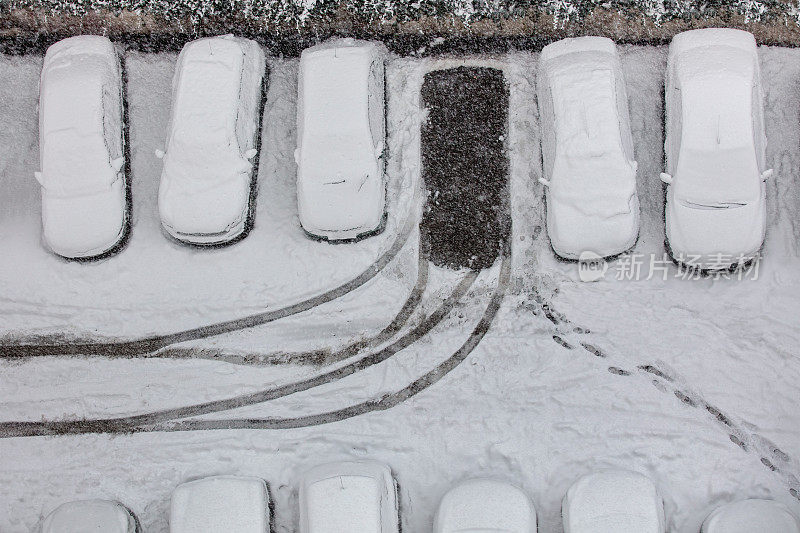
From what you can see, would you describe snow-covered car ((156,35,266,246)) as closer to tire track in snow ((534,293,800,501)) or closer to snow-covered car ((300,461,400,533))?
snow-covered car ((300,461,400,533))

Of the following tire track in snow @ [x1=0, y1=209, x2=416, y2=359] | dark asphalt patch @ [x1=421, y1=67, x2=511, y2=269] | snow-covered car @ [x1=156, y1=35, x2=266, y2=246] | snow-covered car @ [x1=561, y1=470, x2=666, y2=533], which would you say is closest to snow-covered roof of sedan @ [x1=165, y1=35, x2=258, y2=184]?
snow-covered car @ [x1=156, y1=35, x2=266, y2=246]

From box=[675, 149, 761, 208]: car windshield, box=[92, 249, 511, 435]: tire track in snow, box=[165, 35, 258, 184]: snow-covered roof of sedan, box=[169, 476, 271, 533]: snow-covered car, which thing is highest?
box=[165, 35, 258, 184]: snow-covered roof of sedan

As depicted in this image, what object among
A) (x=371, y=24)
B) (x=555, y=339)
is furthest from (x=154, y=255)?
(x=555, y=339)

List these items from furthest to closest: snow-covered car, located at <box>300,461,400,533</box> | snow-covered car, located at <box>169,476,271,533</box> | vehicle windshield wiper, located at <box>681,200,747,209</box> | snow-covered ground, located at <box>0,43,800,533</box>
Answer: snow-covered ground, located at <box>0,43,800,533</box>
vehicle windshield wiper, located at <box>681,200,747,209</box>
snow-covered car, located at <box>169,476,271,533</box>
snow-covered car, located at <box>300,461,400,533</box>

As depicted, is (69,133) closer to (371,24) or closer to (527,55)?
(371,24)

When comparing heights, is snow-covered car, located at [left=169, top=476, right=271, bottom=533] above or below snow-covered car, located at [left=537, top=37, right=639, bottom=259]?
below

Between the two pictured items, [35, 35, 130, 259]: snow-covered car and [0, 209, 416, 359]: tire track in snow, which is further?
[0, 209, 416, 359]: tire track in snow

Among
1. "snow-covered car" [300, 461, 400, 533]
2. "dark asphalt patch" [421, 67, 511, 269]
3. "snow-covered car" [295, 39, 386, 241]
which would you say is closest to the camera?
"snow-covered car" [300, 461, 400, 533]

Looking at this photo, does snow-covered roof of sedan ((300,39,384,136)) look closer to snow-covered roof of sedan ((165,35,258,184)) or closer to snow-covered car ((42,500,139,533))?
snow-covered roof of sedan ((165,35,258,184))
